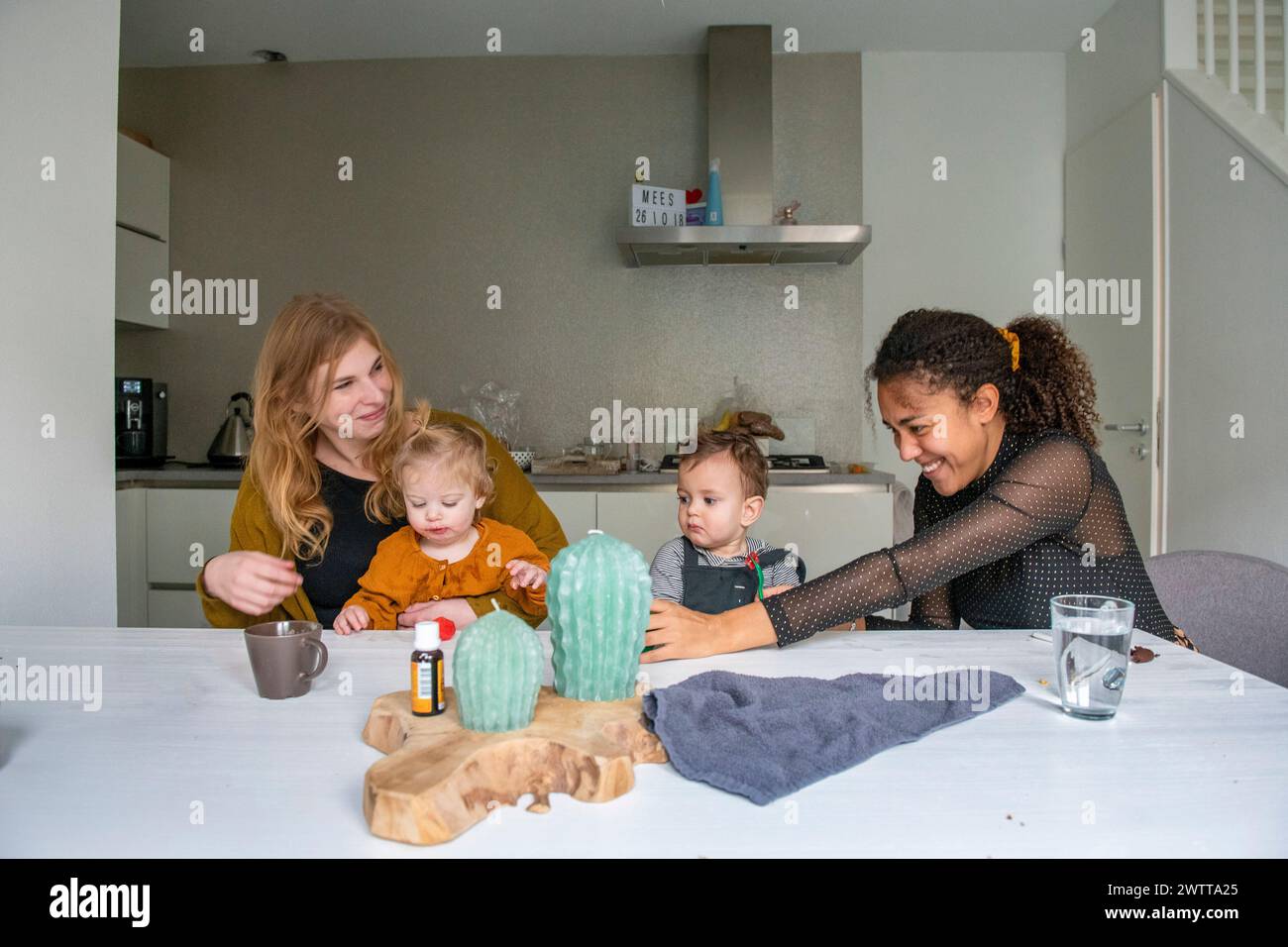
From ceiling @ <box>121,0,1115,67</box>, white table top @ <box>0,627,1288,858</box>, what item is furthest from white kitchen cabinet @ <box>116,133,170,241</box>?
white table top @ <box>0,627,1288,858</box>

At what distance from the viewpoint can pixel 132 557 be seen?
125 inches

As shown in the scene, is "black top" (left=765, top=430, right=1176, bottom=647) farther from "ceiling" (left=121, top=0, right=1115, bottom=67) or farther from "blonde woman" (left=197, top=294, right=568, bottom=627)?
"ceiling" (left=121, top=0, right=1115, bottom=67)

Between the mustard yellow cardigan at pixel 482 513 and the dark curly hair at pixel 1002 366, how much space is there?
773 millimetres

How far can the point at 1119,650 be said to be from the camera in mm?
926

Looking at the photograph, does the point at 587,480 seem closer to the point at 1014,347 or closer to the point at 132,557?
the point at 132,557

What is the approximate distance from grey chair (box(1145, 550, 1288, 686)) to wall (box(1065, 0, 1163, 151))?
2.23 meters

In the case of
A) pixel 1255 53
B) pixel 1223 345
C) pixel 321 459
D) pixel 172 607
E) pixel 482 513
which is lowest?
pixel 172 607

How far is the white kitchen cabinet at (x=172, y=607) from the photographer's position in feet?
10.6

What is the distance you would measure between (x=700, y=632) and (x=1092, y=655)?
17.9 inches

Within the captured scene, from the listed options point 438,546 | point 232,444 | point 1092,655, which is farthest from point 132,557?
point 1092,655

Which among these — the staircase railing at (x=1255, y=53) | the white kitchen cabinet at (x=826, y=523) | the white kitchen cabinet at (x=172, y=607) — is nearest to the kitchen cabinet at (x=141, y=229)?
the white kitchen cabinet at (x=172, y=607)

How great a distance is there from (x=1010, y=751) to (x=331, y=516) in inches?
51.4

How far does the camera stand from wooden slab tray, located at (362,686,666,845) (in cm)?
66
